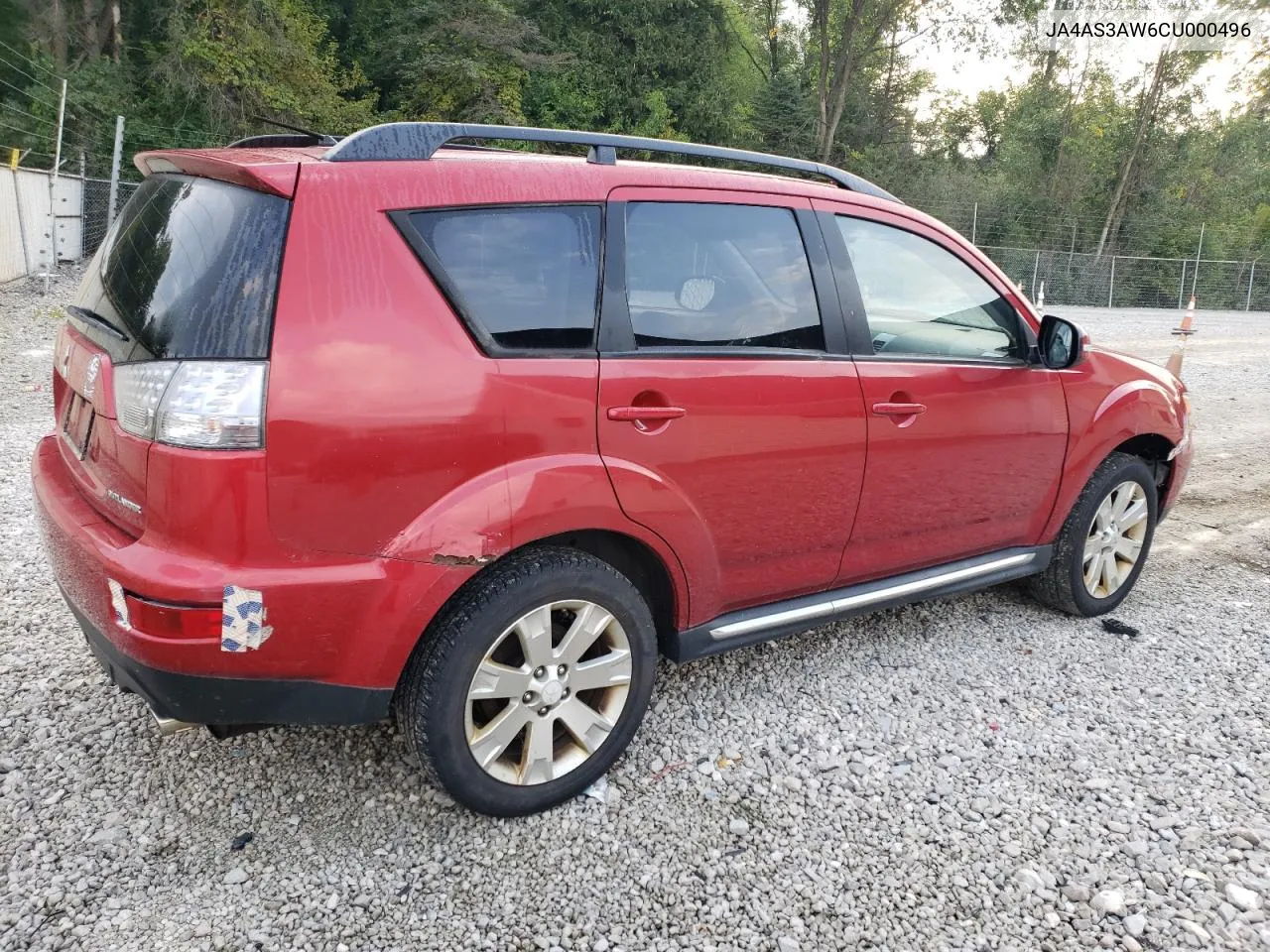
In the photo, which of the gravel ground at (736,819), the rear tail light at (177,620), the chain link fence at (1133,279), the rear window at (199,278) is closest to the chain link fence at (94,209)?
the gravel ground at (736,819)

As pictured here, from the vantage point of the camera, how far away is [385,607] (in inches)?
89.1

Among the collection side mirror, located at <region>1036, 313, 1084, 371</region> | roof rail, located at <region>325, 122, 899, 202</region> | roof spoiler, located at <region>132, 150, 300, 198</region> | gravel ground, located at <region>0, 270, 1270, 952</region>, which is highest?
roof rail, located at <region>325, 122, 899, 202</region>

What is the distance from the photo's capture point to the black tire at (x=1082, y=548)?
3.99 m

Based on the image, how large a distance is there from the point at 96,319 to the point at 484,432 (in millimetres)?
1215

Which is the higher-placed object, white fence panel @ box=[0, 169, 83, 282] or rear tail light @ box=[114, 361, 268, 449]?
white fence panel @ box=[0, 169, 83, 282]

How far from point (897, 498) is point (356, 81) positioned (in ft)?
95.3

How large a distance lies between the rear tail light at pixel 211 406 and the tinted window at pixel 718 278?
1.06 metres

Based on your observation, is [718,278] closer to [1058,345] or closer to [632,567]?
[632,567]

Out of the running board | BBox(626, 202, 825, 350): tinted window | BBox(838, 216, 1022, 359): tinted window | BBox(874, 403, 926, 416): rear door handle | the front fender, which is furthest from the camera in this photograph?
→ the front fender

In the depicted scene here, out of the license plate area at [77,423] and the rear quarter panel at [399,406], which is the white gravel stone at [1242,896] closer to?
the rear quarter panel at [399,406]

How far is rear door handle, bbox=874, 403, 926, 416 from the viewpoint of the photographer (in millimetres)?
3148

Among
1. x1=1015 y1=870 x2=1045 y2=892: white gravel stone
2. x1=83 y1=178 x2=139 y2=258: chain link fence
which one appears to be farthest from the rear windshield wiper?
x1=83 y1=178 x2=139 y2=258: chain link fence

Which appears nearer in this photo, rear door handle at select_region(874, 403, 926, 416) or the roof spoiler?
the roof spoiler

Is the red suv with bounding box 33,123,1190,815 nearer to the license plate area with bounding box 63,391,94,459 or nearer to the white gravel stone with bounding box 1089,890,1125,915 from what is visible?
the license plate area with bounding box 63,391,94,459
